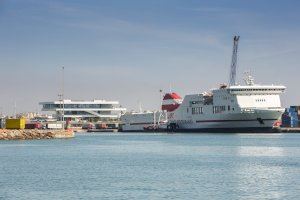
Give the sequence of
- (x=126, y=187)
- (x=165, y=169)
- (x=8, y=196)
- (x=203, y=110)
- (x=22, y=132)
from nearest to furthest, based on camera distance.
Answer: (x=8, y=196), (x=126, y=187), (x=165, y=169), (x=22, y=132), (x=203, y=110)

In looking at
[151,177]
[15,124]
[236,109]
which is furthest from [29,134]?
[151,177]

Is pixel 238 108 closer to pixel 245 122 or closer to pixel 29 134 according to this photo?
pixel 245 122

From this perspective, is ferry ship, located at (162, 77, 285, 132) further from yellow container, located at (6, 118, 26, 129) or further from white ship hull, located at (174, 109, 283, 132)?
yellow container, located at (6, 118, 26, 129)

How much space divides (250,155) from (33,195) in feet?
122

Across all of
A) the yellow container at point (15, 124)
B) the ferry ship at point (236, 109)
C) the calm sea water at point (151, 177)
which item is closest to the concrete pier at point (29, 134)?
the yellow container at point (15, 124)

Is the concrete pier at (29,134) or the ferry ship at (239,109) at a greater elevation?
the ferry ship at (239,109)

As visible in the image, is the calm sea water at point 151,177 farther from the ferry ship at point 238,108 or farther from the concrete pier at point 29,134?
the ferry ship at point 238,108

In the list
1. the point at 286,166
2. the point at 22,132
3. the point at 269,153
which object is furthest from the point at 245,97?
the point at 286,166

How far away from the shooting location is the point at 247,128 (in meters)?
144

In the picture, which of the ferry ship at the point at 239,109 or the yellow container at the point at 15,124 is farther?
the ferry ship at the point at 239,109

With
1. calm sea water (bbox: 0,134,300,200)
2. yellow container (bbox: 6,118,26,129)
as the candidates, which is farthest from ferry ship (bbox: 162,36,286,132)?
calm sea water (bbox: 0,134,300,200)

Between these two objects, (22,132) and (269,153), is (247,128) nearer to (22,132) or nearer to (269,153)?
(22,132)

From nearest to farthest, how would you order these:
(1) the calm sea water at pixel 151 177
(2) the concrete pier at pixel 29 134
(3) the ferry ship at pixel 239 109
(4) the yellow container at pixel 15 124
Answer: (1) the calm sea water at pixel 151 177
(2) the concrete pier at pixel 29 134
(4) the yellow container at pixel 15 124
(3) the ferry ship at pixel 239 109

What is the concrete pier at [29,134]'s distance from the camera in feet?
407
